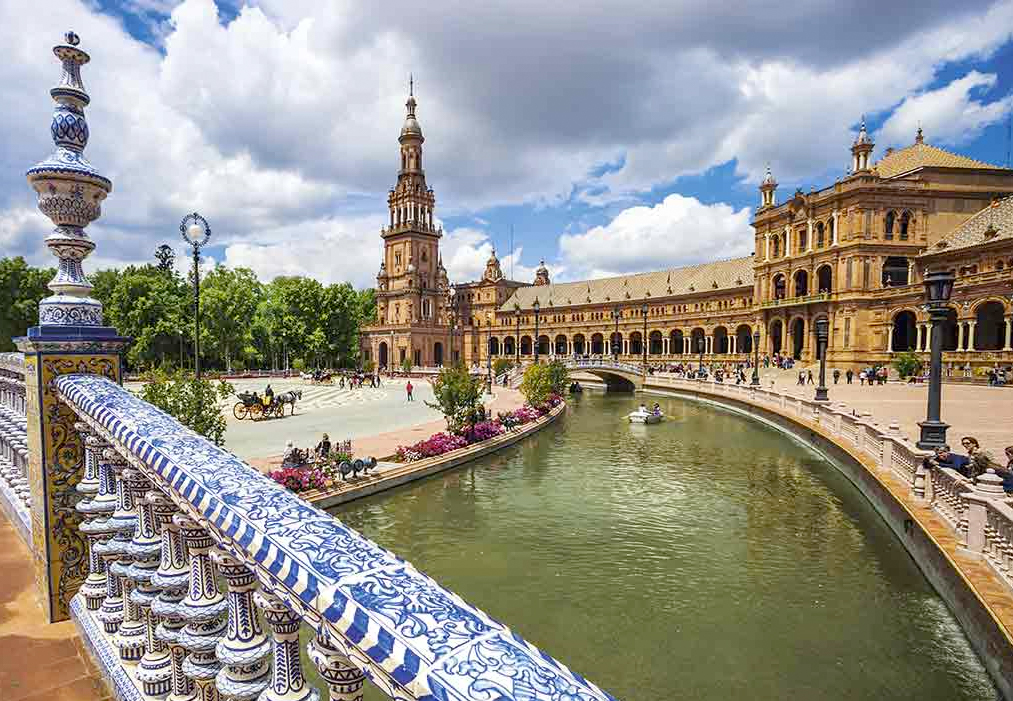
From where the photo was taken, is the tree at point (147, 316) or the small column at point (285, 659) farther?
the tree at point (147, 316)

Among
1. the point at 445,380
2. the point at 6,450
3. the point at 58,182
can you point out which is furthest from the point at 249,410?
the point at 58,182

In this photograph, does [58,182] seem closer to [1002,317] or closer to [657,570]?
[657,570]

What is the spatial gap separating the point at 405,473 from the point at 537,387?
1537cm

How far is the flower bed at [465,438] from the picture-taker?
17516 millimetres

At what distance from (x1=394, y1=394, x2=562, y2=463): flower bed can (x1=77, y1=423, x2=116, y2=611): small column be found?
1360 cm

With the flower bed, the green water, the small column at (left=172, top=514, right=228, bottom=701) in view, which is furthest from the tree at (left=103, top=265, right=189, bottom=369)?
the small column at (left=172, top=514, right=228, bottom=701)

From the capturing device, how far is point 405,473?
1602cm

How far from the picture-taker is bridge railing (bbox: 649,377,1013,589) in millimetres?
7574

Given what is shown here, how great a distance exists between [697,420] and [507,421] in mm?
12570

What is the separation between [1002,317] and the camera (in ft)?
133

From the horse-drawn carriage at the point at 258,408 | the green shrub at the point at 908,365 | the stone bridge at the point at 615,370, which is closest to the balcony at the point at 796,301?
the green shrub at the point at 908,365

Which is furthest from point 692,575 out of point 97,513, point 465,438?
point 465,438

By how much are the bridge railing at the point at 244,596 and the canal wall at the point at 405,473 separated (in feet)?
34.5

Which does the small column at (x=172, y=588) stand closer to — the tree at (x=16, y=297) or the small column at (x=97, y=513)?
the small column at (x=97, y=513)
